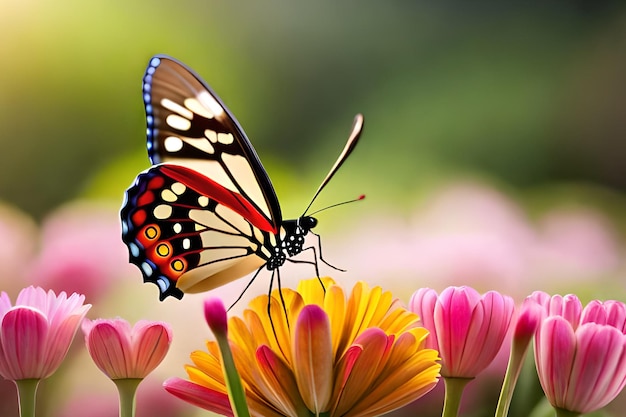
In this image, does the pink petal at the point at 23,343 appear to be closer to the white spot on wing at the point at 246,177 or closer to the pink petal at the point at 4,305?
the pink petal at the point at 4,305

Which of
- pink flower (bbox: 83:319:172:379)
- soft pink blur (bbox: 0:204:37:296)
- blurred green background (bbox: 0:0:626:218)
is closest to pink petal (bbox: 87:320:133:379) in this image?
pink flower (bbox: 83:319:172:379)

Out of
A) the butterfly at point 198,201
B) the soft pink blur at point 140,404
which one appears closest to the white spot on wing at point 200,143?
the butterfly at point 198,201

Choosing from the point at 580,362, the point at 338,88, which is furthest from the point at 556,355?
the point at 338,88

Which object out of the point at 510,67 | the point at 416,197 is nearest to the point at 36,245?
the point at 416,197

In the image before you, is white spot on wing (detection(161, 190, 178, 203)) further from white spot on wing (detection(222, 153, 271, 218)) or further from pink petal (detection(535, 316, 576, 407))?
pink petal (detection(535, 316, 576, 407))

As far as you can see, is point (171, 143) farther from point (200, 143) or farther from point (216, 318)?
point (216, 318)

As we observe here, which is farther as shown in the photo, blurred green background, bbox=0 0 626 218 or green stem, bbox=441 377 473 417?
blurred green background, bbox=0 0 626 218
